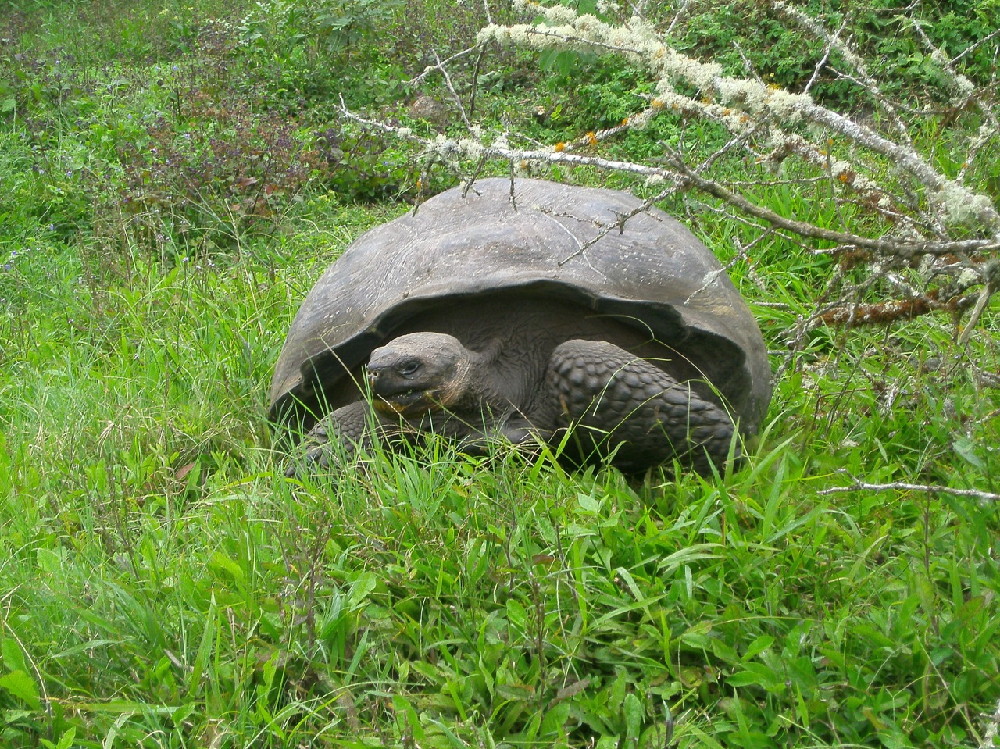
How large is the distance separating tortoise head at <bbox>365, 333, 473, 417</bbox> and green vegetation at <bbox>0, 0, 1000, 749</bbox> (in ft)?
0.46

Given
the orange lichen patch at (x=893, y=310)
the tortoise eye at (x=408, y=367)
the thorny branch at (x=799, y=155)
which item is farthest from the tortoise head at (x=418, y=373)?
the orange lichen patch at (x=893, y=310)

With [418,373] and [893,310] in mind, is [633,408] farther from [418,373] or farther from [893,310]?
[893,310]

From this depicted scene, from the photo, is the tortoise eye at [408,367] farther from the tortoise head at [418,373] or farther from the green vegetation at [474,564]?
the green vegetation at [474,564]

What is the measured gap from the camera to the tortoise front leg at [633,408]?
2.50 meters

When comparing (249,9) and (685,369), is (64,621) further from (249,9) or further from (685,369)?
(249,9)

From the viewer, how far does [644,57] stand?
6.75 feet

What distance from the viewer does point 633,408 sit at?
2498 mm

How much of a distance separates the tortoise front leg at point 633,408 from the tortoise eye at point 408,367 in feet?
1.14

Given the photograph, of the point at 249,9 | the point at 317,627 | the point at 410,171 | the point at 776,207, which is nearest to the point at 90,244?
the point at 410,171

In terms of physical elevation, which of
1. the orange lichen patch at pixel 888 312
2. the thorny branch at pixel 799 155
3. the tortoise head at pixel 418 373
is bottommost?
the tortoise head at pixel 418 373

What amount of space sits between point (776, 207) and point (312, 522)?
2467mm

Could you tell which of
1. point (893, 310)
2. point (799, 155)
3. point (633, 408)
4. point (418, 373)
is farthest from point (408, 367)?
point (893, 310)

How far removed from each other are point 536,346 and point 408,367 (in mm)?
408

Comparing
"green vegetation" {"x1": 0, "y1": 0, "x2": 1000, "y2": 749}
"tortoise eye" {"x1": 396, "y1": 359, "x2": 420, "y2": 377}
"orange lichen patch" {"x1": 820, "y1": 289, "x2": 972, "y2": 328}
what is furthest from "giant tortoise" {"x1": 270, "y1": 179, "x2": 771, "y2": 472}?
"orange lichen patch" {"x1": 820, "y1": 289, "x2": 972, "y2": 328}
